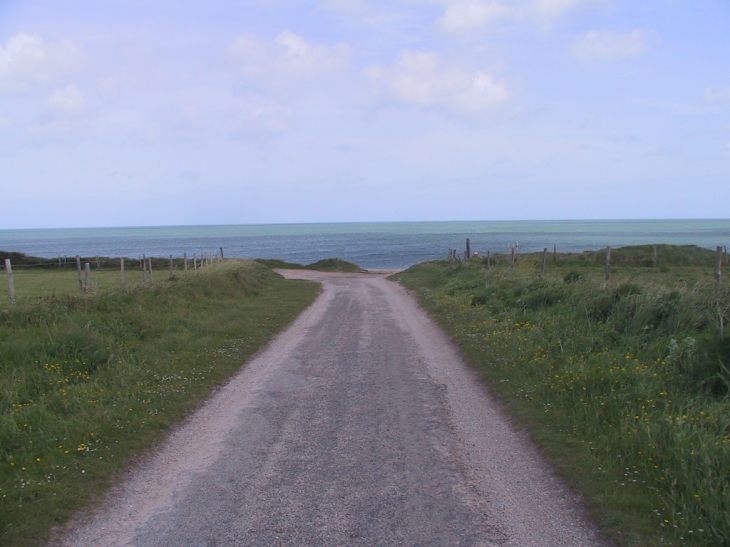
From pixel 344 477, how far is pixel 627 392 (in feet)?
12.2

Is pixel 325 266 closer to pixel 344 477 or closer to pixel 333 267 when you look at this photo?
pixel 333 267

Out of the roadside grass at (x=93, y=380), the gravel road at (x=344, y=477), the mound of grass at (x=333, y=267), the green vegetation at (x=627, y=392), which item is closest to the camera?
the gravel road at (x=344, y=477)

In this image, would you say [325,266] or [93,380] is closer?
[93,380]

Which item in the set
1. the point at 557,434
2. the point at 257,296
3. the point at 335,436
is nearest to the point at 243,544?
the point at 335,436

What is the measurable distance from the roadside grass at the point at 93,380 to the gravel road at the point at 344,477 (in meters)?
0.35

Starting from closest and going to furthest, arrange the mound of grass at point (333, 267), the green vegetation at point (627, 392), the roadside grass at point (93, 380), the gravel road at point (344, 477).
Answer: the gravel road at point (344, 477)
the green vegetation at point (627, 392)
the roadside grass at point (93, 380)
the mound of grass at point (333, 267)

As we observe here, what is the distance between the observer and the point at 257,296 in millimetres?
20484

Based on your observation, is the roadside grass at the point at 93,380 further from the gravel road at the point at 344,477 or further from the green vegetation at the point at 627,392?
the green vegetation at the point at 627,392

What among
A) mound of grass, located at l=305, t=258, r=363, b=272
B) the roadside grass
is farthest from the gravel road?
mound of grass, located at l=305, t=258, r=363, b=272

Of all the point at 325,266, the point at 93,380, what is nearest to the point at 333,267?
the point at 325,266

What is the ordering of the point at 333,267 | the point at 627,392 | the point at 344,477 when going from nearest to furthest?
1. the point at 344,477
2. the point at 627,392
3. the point at 333,267

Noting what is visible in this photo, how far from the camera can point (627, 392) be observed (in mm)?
6418

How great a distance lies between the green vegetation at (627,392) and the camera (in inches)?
162

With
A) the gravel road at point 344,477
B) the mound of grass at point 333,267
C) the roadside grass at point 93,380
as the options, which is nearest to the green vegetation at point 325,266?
the mound of grass at point 333,267
